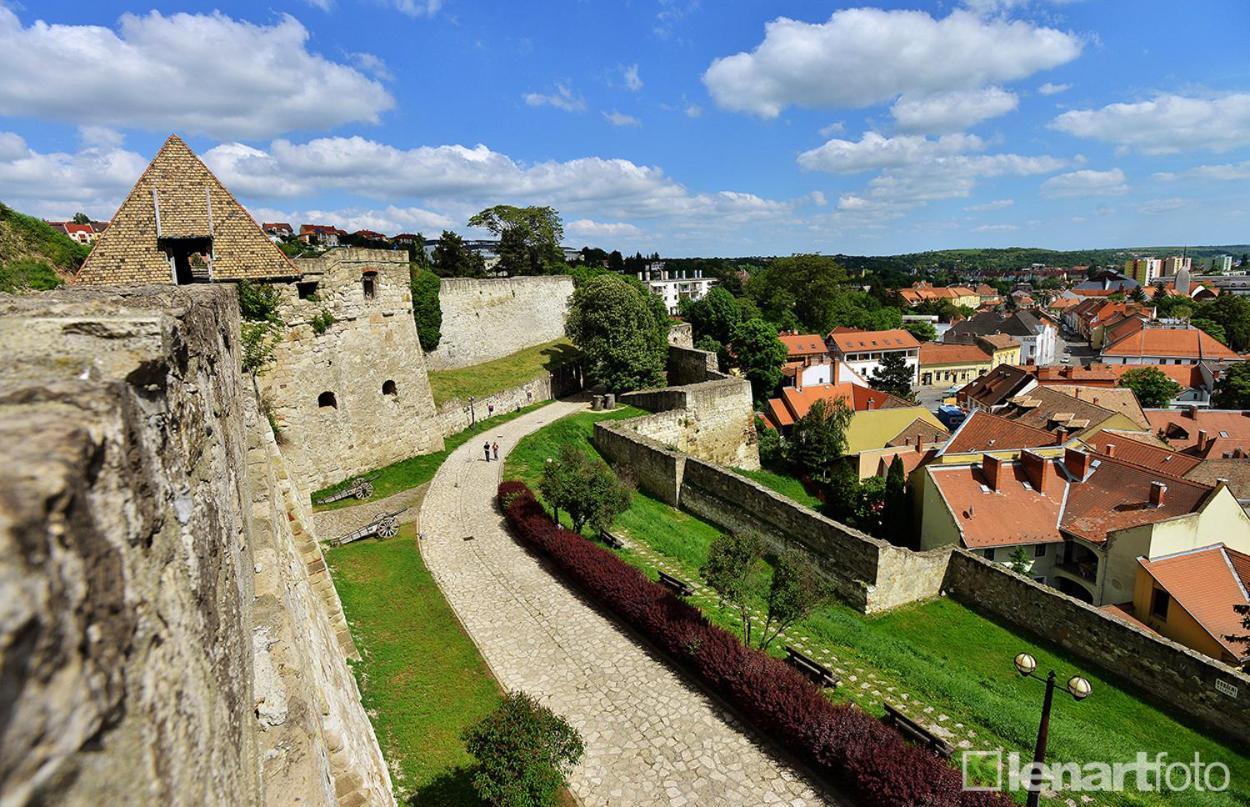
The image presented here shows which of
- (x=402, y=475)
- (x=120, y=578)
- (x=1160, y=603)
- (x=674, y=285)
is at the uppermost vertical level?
(x=674, y=285)

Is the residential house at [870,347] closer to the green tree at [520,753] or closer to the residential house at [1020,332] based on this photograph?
the residential house at [1020,332]

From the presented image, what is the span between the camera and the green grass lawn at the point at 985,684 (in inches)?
344

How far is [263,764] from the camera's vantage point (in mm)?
3150

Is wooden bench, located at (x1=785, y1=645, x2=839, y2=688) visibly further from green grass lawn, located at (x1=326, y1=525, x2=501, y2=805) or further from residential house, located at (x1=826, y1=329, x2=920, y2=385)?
residential house, located at (x1=826, y1=329, x2=920, y2=385)

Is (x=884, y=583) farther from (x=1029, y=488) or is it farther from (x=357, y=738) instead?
(x=357, y=738)

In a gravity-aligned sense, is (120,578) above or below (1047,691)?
above

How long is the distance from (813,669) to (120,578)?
9786 mm

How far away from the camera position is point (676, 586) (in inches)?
466

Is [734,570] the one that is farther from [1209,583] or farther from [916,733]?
[1209,583]

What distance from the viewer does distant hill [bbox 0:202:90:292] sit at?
12.0 meters

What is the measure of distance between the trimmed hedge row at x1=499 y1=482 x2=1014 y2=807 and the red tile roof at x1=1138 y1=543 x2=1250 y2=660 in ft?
30.6

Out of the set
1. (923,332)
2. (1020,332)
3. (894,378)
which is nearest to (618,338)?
(894,378)

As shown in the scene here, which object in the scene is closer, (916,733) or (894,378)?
(916,733)

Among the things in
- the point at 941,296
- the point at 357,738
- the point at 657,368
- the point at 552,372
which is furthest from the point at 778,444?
the point at 941,296
